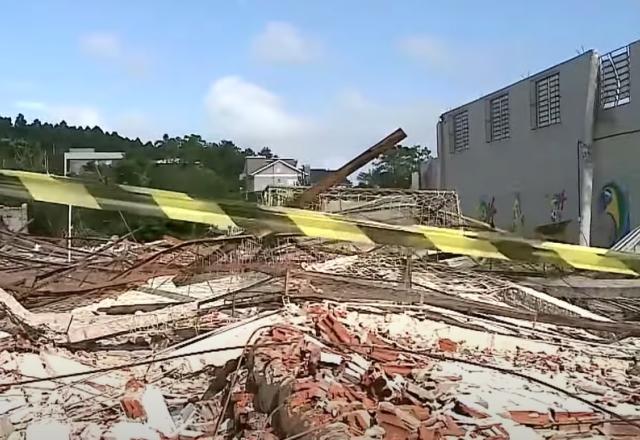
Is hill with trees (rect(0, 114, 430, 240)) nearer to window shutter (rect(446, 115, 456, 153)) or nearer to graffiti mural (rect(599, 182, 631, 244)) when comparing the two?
window shutter (rect(446, 115, 456, 153))

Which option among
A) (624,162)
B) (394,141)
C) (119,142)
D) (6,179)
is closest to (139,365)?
(394,141)

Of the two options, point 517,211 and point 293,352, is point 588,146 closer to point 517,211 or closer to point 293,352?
point 517,211

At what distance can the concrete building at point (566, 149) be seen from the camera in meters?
17.5

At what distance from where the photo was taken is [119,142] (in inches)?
1412

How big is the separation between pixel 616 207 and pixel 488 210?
804 cm

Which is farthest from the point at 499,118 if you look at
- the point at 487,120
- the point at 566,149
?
the point at 566,149

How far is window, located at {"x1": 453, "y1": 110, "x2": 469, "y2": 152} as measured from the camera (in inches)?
1091

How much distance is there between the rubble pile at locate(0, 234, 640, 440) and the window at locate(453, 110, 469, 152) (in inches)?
651

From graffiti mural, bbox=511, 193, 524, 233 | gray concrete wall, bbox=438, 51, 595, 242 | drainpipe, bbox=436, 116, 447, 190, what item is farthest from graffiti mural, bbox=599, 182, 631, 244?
drainpipe, bbox=436, 116, 447, 190

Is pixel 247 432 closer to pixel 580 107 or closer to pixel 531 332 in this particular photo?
pixel 531 332

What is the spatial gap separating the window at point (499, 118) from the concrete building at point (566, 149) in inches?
1.2

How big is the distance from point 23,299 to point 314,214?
7.89 meters

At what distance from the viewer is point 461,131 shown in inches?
1118

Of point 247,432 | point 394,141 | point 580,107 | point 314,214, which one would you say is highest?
point 580,107
